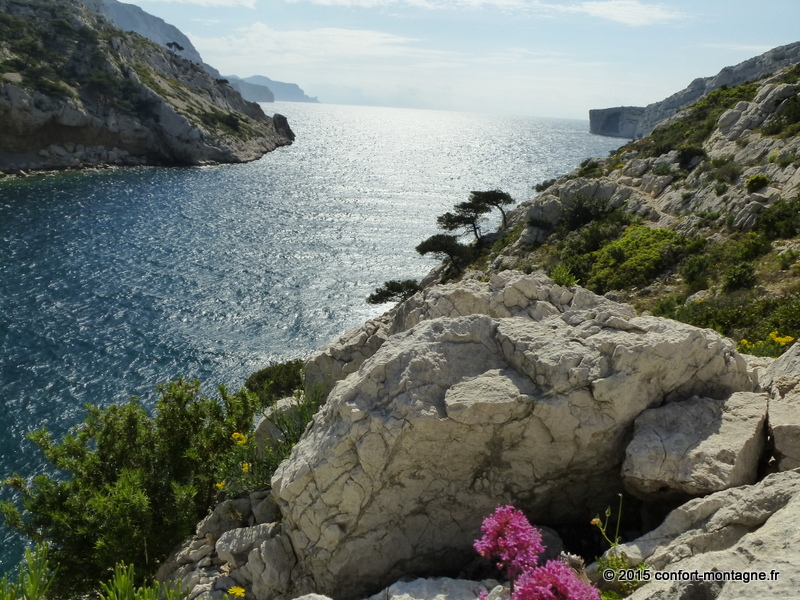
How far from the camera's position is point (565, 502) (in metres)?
9.95

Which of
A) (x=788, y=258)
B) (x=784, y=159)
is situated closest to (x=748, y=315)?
(x=788, y=258)

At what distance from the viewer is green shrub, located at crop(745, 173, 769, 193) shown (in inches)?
1442

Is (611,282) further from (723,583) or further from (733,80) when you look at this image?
(733,80)

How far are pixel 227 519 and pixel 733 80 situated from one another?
547 feet

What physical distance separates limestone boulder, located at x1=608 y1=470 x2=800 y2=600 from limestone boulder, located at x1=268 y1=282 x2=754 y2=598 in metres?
1.99

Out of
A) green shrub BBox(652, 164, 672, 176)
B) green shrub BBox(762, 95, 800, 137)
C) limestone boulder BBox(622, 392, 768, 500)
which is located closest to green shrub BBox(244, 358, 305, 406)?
limestone boulder BBox(622, 392, 768, 500)

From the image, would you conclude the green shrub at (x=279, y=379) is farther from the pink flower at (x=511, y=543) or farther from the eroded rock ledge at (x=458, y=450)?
the pink flower at (x=511, y=543)

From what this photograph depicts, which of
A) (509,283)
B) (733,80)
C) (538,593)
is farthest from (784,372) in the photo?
(733,80)

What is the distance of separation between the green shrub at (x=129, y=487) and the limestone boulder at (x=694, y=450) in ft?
30.1

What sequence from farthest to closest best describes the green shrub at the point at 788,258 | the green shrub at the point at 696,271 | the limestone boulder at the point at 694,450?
the green shrub at the point at 696,271
the green shrub at the point at 788,258
the limestone boulder at the point at 694,450

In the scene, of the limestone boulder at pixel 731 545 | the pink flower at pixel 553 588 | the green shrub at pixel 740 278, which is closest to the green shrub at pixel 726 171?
the green shrub at pixel 740 278

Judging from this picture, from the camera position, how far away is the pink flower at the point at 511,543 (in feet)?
20.2

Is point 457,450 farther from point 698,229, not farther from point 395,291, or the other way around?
point 395,291

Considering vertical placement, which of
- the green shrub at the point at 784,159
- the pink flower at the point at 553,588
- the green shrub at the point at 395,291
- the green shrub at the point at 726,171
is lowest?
the green shrub at the point at 395,291
